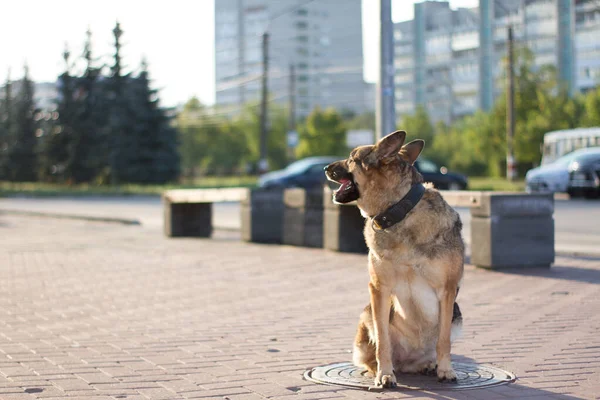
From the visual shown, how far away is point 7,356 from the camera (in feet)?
23.2

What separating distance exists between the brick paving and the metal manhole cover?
11 cm

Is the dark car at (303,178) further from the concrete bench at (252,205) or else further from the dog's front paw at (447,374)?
the dog's front paw at (447,374)

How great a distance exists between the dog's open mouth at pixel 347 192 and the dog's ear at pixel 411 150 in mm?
340

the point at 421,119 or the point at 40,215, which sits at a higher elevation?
the point at 421,119

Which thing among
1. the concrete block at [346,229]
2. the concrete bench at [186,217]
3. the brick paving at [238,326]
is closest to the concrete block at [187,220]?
the concrete bench at [186,217]

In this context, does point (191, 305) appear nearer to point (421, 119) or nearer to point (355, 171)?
point (355, 171)

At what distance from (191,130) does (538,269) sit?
9720cm

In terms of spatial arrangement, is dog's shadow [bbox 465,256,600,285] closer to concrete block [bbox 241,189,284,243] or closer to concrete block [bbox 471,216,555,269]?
concrete block [bbox 471,216,555,269]

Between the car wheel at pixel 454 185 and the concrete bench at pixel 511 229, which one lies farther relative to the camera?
the car wheel at pixel 454 185

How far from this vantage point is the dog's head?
5648 millimetres

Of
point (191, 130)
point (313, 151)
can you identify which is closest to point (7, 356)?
point (313, 151)

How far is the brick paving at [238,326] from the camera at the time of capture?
5998 mm

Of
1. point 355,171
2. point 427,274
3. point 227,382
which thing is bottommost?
point 227,382

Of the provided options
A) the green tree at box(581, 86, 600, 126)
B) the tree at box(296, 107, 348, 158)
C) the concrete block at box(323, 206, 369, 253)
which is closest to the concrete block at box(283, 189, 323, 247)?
the concrete block at box(323, 206, 369, 253)
